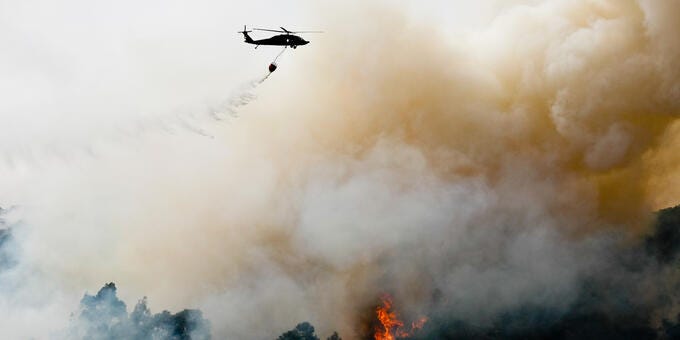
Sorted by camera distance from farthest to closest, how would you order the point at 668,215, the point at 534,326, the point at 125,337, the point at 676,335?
the point at 668,215
the point at 534,326
the point at 676,335
the point at 125,337

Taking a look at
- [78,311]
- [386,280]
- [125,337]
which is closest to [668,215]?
[386,280]

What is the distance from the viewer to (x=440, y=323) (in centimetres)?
11275

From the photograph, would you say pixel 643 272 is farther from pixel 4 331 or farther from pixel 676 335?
pixel 4 331

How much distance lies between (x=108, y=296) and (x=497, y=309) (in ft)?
252

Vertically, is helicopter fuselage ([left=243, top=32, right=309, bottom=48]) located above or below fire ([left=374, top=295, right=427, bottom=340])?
above

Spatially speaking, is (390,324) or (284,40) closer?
(284,40)

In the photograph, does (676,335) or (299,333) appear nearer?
(299,333)

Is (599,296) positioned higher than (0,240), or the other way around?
(0,240)

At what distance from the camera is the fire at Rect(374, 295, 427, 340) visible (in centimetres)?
10864

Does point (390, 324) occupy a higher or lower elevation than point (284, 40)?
lower

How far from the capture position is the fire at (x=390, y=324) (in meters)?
109

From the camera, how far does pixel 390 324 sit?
4333 inches

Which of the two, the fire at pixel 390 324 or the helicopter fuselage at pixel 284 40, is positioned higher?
the helicopter fuselage at pixel 284 40

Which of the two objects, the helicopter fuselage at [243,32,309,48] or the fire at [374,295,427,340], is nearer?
the helicopter fuselage at [243,32,309,48]
